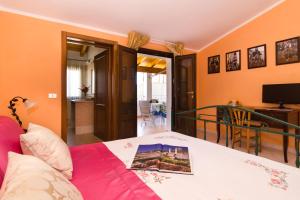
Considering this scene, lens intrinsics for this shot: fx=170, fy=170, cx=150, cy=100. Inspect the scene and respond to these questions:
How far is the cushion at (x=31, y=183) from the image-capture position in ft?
1.73

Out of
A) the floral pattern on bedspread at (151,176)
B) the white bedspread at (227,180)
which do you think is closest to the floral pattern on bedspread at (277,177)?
the white bedspread at (227,180)

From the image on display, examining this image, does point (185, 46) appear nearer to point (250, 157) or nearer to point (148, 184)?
point (250, 157)

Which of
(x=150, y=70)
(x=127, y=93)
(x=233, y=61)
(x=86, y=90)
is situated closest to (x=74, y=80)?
(x=86, y=90)

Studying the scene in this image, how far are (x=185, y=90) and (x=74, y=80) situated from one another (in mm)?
4184

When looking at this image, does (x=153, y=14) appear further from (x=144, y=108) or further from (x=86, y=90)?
(x=86, y=90)

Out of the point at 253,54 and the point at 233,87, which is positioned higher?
the point at 253,54

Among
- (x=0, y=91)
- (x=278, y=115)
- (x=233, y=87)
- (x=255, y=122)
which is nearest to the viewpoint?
(x=0, y=91)

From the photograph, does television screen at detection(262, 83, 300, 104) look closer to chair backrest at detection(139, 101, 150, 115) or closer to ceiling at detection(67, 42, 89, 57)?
chair backrest at detection(139, 101, 150, 115)

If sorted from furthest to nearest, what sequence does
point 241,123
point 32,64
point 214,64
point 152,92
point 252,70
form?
point 152,92
point 214,64
point 252,70
point 241,123
point 32,64

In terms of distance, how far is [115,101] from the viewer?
11.2 feet

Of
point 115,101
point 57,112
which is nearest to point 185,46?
point 115,101

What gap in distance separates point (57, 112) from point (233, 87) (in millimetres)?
3801

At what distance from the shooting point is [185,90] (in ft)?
14.0

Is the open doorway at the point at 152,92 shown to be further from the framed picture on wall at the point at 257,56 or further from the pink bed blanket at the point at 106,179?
the pink bed blanket at the point at 106,179
